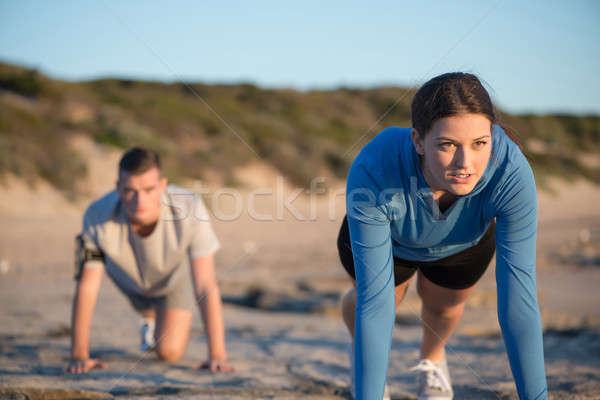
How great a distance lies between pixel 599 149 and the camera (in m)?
39.0

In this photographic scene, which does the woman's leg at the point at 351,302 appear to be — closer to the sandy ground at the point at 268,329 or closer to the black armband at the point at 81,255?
the sandy ground at the point at 268,329

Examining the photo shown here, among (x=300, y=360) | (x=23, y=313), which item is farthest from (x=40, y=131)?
(x=300, y=360)

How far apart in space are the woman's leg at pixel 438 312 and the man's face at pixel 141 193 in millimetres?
1729

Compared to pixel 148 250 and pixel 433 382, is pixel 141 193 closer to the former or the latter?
pixel 148 250

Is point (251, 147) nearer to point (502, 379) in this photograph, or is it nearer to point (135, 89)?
point (135, 89)

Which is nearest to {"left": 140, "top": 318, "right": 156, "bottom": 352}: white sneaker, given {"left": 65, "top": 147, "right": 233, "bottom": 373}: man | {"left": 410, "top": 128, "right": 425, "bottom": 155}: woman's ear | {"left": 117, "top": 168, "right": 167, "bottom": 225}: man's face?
{"left": 65, "top": 147, "right": 233, "bottom": 373}: man

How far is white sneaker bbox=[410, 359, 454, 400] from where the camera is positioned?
8.91ft

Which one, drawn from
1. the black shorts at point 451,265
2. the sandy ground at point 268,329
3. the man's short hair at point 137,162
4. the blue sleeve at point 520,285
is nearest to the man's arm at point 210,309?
the sandy ground at point 268,329

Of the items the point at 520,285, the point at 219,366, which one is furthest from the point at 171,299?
the point at 520,285

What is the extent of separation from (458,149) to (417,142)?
0.17 m

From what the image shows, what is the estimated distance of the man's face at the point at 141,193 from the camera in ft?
10.8

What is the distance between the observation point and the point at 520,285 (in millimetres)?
1937

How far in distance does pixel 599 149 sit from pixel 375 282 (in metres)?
43.2

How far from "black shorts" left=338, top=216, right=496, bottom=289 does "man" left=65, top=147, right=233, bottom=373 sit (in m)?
1.22
